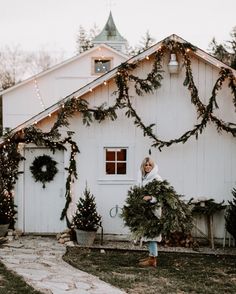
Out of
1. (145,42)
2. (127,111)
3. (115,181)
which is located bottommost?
(115,181)

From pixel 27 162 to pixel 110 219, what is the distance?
246 centimetres

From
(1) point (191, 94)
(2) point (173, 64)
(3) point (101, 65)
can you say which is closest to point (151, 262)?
(1) point (191, 94)

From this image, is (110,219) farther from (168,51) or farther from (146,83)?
(168,51)

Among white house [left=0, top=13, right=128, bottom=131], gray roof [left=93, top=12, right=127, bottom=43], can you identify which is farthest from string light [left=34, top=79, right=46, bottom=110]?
gray roof [left=93, top=12, right=127, bottom=43]

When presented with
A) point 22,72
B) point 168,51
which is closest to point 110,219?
point 168,51

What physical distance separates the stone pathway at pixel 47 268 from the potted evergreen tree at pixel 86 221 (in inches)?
22.3

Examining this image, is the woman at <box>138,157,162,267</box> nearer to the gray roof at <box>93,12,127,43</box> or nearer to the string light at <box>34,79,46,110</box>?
the string light at <box>34,79,46,110</box>

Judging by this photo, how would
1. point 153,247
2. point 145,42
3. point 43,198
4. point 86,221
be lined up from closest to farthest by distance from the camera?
point 153,247, point 86,221, point 43,198, point 145,42

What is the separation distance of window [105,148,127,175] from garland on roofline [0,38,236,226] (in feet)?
2.49

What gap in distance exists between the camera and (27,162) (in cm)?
1316

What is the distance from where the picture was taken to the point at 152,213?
33.0 ft

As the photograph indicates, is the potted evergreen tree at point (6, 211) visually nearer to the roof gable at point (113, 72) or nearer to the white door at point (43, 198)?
the white door at point (43, 198)

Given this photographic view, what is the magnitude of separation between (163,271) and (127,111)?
4.29 m

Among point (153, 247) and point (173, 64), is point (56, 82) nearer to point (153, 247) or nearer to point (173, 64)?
point (173, 64)
